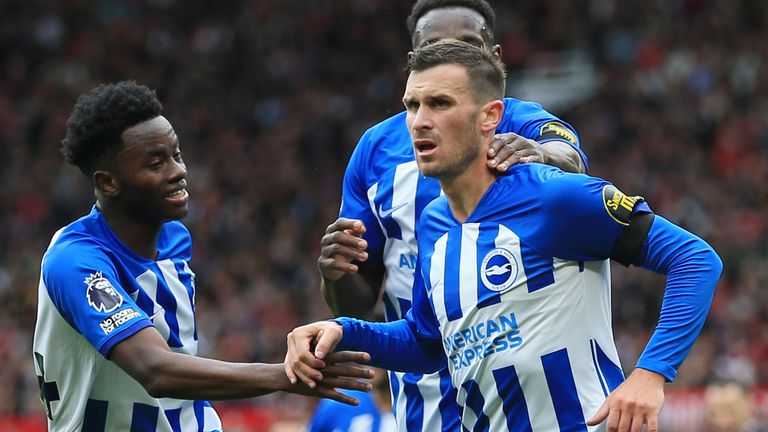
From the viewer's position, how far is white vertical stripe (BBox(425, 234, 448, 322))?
4879 millimetres

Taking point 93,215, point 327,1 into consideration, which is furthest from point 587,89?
point 93,215

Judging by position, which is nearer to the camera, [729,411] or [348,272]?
[348,272]

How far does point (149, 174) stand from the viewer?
211 inches

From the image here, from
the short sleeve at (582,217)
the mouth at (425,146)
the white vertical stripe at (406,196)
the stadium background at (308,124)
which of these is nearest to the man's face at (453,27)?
the white vertical stripe at (406,196)

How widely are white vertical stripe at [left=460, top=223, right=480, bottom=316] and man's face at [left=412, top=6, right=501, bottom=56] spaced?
3.61 ft

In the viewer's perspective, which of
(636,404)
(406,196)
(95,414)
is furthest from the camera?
(406,196)

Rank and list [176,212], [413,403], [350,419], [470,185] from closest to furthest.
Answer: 1. [470,185]
2. [176,212]
3. [413,403]
4. [350,419]

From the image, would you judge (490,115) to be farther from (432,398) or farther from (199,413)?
(199,413)

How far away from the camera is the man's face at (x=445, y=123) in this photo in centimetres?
477

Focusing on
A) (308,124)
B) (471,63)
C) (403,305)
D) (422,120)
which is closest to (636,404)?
(422,120)

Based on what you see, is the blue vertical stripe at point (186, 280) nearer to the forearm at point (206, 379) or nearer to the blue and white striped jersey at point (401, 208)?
the forearm at point (206, 379)

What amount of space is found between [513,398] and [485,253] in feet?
1.80

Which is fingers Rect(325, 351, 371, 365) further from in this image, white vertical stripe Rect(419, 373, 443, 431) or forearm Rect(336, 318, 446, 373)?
white vertical stripe Rect(419, 373, 443, 431)

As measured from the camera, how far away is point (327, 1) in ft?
77.9
